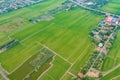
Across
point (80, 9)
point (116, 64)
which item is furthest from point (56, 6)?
point (116, 64)

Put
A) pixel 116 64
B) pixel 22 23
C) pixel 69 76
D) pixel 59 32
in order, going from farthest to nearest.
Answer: pixel 22 23 < pixel 59 32 < pixel 116 64 < pixel 69 76

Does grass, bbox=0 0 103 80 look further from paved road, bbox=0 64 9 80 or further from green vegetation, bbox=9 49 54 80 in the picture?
green vegetation, bbox=9 49 54 80

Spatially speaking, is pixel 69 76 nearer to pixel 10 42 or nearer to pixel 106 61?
pixel 106 61

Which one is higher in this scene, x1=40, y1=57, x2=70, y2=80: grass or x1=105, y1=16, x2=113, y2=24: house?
x1=40, y1=57, x2=70, y2=80: grass

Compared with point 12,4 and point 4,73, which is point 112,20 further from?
point 12,4

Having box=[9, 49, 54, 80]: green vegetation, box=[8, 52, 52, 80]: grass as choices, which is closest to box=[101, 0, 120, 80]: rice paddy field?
box=[9, 49, 54, 80]: green vegetation

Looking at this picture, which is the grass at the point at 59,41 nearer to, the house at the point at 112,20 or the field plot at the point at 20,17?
the field plot at the point at 20,17
